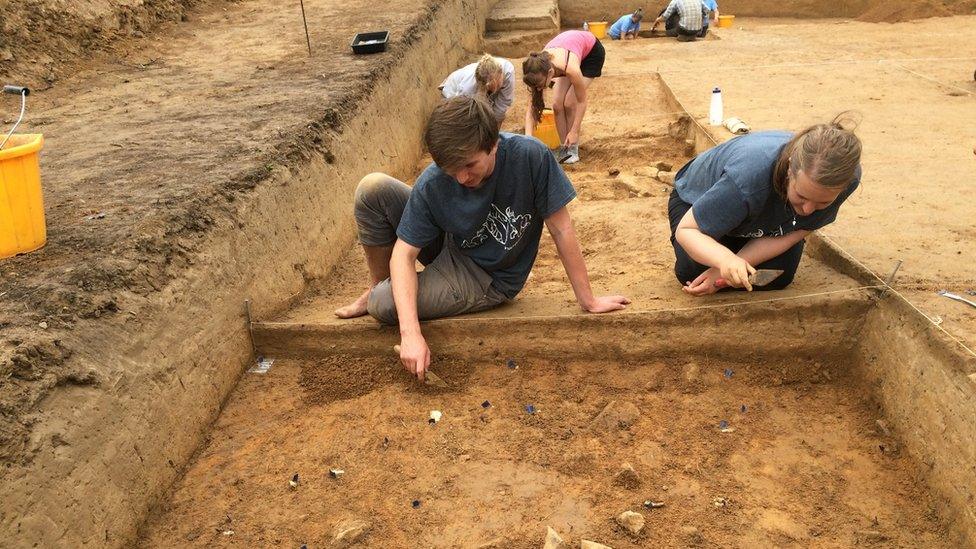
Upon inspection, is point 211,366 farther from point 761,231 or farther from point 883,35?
point 883,35

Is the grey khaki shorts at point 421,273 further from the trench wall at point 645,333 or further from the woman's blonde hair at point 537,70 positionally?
the woman's blonde hair at point 537,70

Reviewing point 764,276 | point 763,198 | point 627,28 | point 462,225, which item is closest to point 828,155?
point 763,198

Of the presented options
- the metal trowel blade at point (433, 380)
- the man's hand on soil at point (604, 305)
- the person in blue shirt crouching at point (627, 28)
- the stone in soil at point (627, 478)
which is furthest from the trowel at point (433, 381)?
the person in blue shirt crouching at point (627, 28)

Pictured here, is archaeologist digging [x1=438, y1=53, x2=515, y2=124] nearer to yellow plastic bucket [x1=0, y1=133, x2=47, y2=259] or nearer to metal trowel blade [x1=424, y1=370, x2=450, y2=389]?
metal trowel blade [x1=424, y1=370, x2=450, y2=389]

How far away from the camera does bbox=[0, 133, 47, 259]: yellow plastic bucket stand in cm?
225

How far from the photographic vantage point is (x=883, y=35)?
366 inches

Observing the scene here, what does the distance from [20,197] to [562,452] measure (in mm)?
1919

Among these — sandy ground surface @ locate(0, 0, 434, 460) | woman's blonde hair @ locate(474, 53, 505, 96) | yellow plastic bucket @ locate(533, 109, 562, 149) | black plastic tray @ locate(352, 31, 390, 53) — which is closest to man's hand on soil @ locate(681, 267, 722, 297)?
sandy ground surface @ locate(0, 0, 434, 460)

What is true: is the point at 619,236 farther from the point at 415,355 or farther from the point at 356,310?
the point at 415,355

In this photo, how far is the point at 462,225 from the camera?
260 cm

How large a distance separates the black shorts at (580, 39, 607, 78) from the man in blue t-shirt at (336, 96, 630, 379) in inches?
145

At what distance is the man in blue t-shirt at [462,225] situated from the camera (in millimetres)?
2289

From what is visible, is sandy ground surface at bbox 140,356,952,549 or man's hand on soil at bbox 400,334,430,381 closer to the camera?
sandy ground surface at bbox 140,356,952,549

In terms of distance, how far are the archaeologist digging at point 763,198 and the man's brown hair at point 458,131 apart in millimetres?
846
